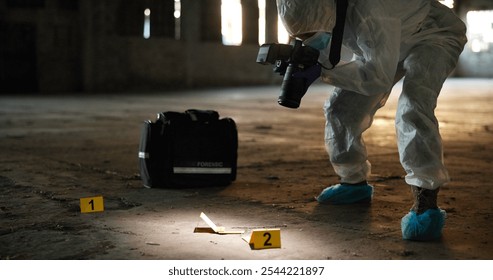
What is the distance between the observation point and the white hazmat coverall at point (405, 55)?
288cm

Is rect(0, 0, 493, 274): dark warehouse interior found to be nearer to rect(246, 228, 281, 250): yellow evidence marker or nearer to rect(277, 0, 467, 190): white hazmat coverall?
rect(246, 228, 281, 250): yellow evidence marker

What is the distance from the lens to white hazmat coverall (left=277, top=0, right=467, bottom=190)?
2879mm

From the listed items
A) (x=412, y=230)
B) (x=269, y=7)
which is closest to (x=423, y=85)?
(x=412, y=230)

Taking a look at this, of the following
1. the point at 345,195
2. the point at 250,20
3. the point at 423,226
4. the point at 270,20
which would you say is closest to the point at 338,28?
the point at 423,226

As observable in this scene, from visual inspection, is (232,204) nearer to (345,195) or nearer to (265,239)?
(345,195)

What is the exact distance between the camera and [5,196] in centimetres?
380

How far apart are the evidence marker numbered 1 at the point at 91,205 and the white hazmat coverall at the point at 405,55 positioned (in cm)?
126

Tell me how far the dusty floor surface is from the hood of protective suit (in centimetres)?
84

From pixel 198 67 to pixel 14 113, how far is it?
9449 mm

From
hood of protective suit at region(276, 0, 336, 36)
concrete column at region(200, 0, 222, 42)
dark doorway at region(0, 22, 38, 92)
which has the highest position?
hood of protective suit at region(276, 0, 336, 36)

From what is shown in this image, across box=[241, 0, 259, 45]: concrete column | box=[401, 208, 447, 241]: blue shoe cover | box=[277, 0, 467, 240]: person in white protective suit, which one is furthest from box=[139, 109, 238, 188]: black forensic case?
box=[241, 0, 259, 45]: concrete column

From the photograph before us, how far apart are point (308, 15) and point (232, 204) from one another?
45.5 inches
